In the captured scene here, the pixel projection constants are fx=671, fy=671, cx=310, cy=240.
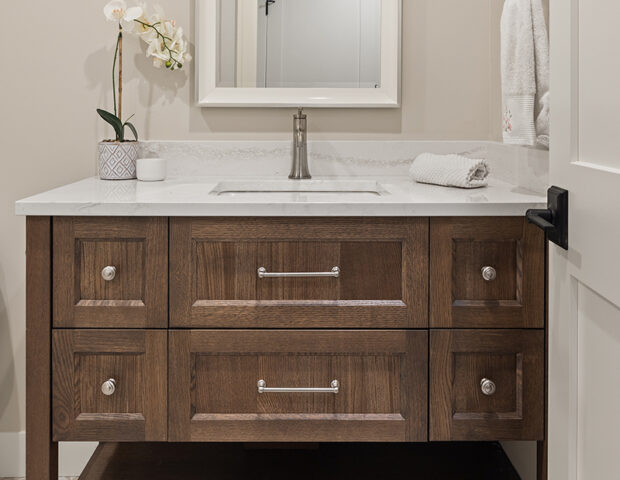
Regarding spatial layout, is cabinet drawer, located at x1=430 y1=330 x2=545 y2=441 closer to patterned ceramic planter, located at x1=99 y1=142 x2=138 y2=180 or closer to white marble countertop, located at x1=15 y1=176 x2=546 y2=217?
white marble countertop, located at x1=15 y1=176 x2=546 y2=217

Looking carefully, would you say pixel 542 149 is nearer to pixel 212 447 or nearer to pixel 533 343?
pixel 533 343

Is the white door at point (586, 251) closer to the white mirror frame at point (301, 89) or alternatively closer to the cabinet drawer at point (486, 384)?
the cabinet drawer at point (486, 384)

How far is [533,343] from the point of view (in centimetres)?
140

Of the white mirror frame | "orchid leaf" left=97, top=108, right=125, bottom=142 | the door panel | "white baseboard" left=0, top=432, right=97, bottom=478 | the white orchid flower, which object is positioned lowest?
"white baseboard" left=0, top=432, right=97, bottom=478

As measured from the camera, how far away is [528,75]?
1.49m

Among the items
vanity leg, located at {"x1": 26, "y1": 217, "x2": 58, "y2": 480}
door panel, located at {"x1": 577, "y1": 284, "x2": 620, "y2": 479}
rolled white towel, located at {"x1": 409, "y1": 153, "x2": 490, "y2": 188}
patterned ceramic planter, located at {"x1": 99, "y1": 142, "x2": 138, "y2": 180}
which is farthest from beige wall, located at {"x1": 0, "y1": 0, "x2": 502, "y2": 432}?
door panel, located at {"x1": 577, "y1": 284, "x2": 620, "y2": 479}

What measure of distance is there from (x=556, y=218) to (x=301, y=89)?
1.16 meters

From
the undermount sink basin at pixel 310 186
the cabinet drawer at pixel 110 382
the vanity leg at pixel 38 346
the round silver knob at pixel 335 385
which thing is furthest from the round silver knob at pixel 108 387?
the undermount sink basin at pixel 310 186

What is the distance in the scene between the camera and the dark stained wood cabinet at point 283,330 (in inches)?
54.4

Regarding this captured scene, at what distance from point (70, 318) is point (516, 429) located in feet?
3.15

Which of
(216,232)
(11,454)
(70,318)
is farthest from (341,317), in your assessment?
(11,454)

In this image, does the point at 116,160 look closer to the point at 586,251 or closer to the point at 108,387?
the point at 108,387

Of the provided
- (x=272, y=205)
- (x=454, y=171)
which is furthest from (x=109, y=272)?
(x=454, y=171)

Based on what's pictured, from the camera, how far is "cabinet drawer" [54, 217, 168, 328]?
4.51ft
